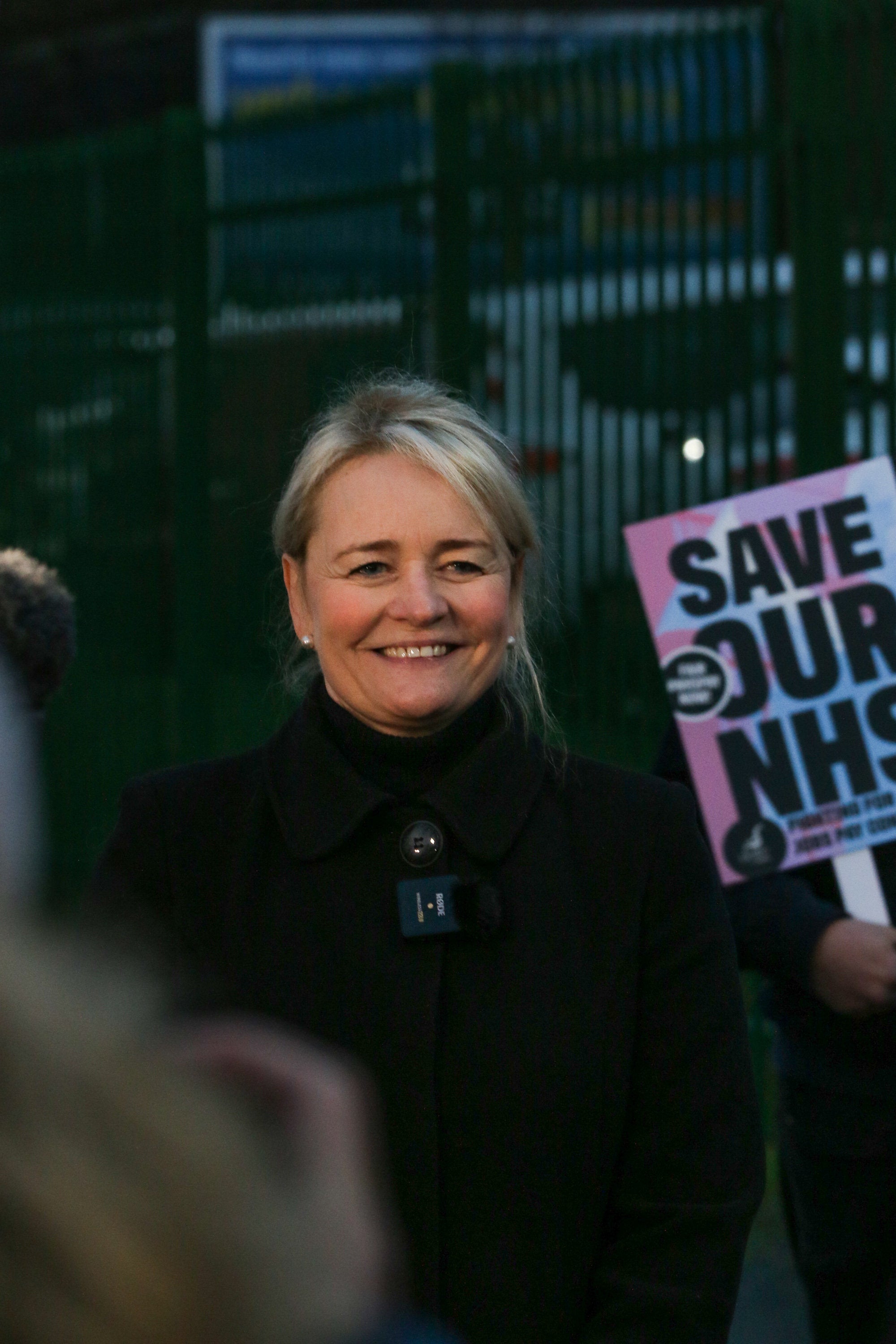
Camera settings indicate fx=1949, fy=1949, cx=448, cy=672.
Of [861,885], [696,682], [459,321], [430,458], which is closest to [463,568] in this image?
[430,458]

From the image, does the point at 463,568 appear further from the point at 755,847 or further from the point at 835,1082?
the point at 835,1082

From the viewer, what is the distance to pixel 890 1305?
3.05 metres

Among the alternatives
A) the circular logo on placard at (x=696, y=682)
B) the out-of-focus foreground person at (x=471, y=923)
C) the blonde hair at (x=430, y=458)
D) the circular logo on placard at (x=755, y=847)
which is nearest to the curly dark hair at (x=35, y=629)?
the blonde hair at (x=430, y=458)

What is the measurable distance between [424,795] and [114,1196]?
1.61 metres

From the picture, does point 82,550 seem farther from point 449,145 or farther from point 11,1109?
point 11,1109

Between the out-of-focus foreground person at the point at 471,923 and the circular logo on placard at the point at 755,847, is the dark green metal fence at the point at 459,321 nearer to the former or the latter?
the circular logo on placard at the point at 755,847

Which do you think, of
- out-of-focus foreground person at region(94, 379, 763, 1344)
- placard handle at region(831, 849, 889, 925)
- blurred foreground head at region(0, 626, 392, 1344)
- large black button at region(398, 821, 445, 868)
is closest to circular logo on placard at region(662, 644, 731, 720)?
placard handle at region(831, 849, 889, 925)

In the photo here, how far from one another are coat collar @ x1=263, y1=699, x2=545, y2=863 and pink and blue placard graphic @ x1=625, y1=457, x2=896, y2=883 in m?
0.86

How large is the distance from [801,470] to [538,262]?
107 centimetres

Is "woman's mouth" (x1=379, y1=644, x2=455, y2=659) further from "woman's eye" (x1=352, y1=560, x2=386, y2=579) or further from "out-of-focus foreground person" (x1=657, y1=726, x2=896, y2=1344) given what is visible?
"out-of-focus foreground person" (x1=657, y1=726, x2=896, y2=1344)

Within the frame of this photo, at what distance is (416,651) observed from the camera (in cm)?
246

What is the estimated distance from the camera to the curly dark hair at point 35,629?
130 inches

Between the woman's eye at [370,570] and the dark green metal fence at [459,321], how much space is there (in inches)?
83.8

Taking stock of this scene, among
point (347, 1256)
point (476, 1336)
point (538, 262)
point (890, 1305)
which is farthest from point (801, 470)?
point (347, 1256)
